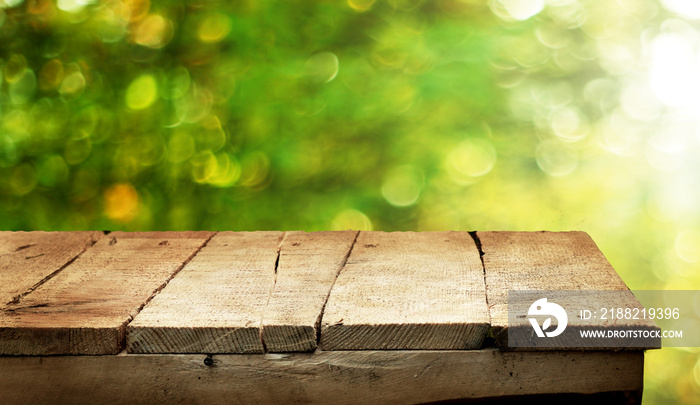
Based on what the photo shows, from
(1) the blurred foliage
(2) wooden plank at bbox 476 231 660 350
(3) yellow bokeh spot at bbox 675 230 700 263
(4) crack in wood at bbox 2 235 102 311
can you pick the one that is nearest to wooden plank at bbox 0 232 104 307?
(4) crack in wood at bbox 2 235 102 311

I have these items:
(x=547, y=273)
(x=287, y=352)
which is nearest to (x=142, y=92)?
(x=287, y=352)

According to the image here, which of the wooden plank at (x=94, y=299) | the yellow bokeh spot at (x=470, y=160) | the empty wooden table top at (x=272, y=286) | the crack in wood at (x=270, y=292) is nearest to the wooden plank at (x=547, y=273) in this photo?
the empty wooden table top at (x=272, y=286)

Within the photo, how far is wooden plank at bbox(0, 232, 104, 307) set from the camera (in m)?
1.38

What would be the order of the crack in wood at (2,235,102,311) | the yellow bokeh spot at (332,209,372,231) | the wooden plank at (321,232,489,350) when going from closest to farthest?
1. the wooden plank at (321,232,489,350)
2. the crack in wood at (2,235,102,311)
3. the yellow bokeh spot at (332,209,372,231)

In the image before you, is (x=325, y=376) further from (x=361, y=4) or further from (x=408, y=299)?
(x=361, y=4)

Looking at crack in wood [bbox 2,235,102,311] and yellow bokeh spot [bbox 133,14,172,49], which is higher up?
yellow bokeh spot [bbox 133,14,172,49]

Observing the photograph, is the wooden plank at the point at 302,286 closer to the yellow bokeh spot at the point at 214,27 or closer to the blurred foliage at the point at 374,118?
the blurred foliage at the point at 374,118

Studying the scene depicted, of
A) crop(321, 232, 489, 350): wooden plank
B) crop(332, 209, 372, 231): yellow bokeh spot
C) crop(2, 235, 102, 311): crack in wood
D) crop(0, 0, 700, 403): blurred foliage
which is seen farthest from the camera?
crop(332, 209, 372, 231): yellow bokeh spot

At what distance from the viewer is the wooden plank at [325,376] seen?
3.81ft

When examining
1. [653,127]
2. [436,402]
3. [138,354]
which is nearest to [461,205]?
[653,127]

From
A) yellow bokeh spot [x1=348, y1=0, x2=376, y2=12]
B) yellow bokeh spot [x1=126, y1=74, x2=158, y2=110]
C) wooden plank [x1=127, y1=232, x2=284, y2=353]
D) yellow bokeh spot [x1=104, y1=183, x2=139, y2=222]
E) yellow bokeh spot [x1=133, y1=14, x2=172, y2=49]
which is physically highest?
yellow bokeh spot [x1=348, y1=0, x2=376, y2=12]

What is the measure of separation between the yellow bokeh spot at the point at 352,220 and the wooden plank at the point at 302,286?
26 centimetres

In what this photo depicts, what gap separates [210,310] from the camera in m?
1.22

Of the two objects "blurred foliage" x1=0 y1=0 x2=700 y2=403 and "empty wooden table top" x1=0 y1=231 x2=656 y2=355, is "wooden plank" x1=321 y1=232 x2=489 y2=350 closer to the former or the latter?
"empty wooden table top" x1=0 y1=231 x2=656 y2=355
